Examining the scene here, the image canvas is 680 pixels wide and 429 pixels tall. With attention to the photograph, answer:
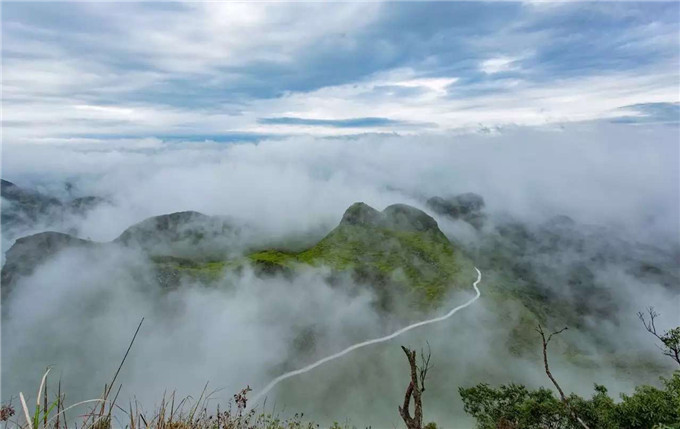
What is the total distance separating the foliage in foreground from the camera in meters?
20.0

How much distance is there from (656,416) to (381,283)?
165866mm

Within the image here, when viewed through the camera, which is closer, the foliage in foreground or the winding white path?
the foliage in foreground

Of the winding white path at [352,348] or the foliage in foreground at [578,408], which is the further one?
the winding white path at [352,348]

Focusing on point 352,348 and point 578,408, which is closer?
point 578,408

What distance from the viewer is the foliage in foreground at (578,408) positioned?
1997 cm

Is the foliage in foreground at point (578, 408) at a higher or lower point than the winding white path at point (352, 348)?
higher

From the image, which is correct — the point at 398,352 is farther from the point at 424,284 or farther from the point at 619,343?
the point at 619,343

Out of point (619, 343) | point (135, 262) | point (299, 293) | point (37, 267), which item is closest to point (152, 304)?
point (135, 262)

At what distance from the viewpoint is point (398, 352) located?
422 ft

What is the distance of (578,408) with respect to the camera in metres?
30.5

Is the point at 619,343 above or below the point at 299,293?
below

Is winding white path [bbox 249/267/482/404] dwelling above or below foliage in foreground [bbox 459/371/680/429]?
below

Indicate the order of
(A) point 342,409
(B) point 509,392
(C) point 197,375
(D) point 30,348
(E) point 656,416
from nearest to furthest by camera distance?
(E) point 656,416 < (B) point 509,392 < (A) point 342,409 < (C) point 197,375 < (D) point 30,348

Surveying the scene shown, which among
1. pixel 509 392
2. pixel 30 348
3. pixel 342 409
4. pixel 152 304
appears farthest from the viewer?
pixel 152 304
